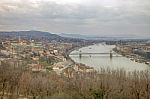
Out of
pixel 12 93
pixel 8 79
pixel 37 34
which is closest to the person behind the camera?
pixel 12 93

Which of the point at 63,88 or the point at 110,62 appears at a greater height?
the point at 63,88

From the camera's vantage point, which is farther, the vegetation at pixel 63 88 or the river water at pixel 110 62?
the river water at pixel 110 62

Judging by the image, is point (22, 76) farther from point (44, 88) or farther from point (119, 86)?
point (119, 86)

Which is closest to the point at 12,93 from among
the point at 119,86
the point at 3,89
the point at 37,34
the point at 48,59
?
the point at 3,89

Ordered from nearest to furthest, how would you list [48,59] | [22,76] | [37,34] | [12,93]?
[12,93], [22,76], [48,59], [37,34]

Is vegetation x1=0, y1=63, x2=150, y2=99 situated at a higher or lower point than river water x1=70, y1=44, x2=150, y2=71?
higher

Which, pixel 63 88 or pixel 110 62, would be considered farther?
pixel 110 62

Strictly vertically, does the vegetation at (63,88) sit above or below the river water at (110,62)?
above

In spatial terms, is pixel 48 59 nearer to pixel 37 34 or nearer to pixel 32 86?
pixel 32 86

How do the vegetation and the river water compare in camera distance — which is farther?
the river water

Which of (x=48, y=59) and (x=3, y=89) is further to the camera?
(x=48, y=59)
